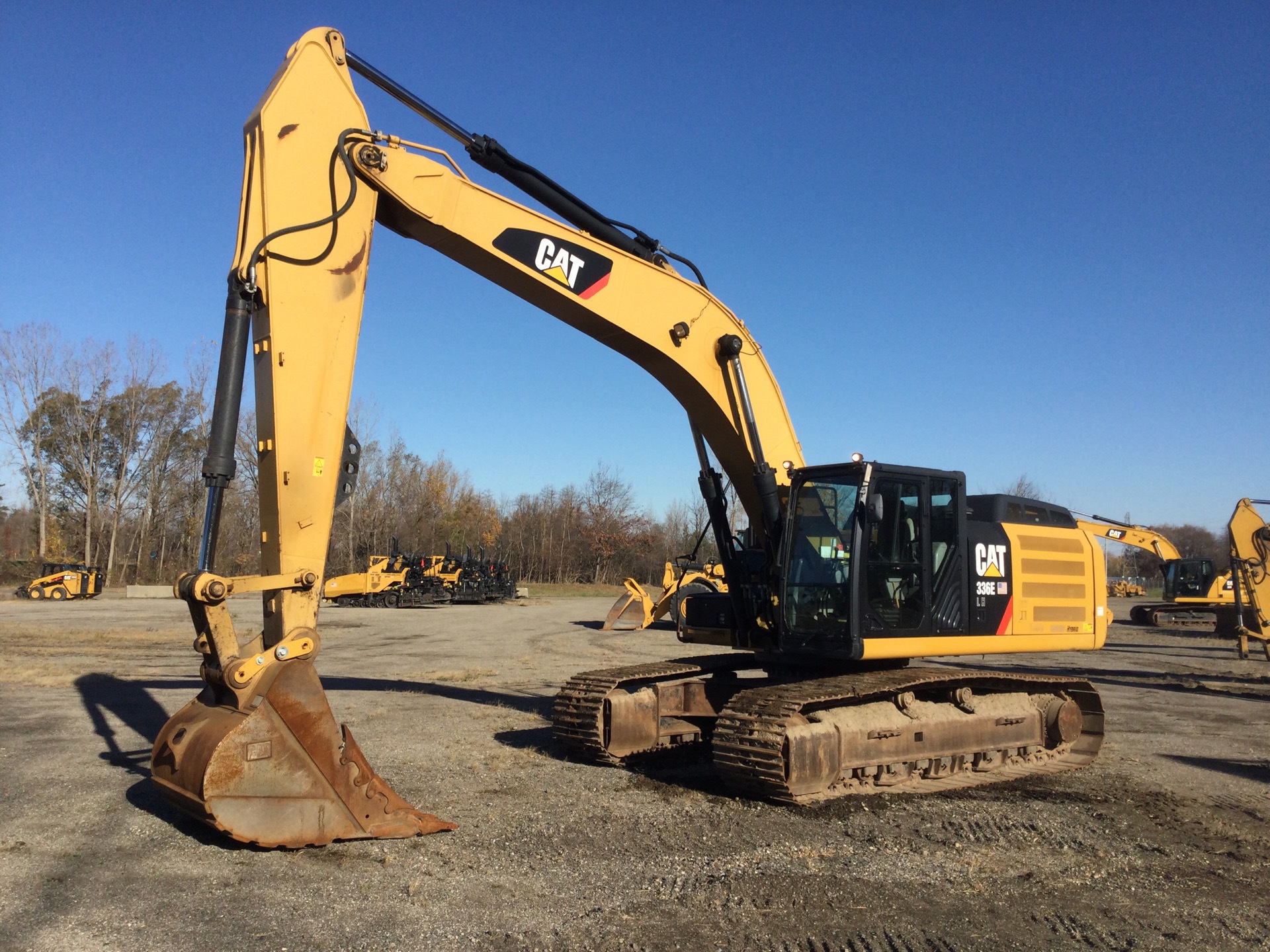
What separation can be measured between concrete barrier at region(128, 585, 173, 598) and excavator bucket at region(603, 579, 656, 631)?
23428 mm

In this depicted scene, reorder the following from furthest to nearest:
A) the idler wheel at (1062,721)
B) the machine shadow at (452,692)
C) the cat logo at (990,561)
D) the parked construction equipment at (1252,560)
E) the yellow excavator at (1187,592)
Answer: the yellow excavator at (1187,592)
the parked construction equipment at (1252,560)
the machine shadow at (452,692)
the idler wheel at (1062,721)
the cat logo at (990,561)

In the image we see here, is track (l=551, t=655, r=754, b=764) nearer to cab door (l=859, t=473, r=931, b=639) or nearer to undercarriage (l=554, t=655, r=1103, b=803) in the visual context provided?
undercarriage (l=554, t=655, r=1103, b=803)

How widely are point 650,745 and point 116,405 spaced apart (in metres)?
53.3

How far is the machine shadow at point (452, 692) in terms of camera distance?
1168 cm

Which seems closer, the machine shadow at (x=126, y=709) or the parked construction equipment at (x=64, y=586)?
the machine shadow at (x=126, y=709)

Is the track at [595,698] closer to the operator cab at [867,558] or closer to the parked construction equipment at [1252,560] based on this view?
the operator cab at [867,558]

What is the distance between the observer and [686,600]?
8.89 meters

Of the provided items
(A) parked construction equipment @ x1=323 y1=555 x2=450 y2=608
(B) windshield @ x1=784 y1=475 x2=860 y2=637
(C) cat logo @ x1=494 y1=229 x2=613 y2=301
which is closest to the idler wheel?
(B) windshield @ x1=784 y1=475 x2=860 y2=637

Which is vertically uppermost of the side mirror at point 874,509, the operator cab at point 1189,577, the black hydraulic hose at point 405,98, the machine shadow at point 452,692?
the black hydraulic hose at point 405,98

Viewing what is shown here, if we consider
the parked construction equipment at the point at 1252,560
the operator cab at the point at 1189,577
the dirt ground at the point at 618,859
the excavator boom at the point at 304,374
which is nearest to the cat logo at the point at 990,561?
the dirt ground at the point at 618,859

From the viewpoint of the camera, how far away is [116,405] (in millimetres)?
52156

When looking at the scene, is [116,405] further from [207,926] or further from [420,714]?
[207,926]

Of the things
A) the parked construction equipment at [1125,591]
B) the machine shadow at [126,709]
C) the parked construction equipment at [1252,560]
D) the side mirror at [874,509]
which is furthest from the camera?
the parked construction equipment at [1125,591]

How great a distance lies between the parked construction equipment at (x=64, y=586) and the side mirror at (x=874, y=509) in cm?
3737
